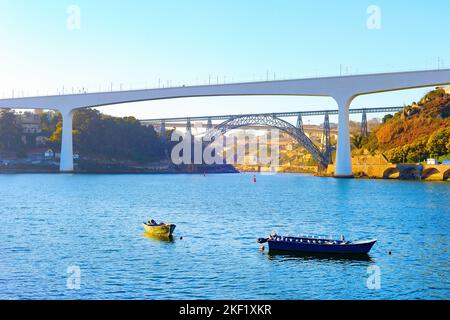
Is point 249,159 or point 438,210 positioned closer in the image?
point 438,210

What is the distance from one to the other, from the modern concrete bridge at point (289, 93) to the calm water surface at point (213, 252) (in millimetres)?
32925

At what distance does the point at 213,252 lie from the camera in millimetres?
25344

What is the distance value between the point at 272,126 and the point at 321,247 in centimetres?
9062

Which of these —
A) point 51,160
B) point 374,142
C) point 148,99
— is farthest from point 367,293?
point 51,160

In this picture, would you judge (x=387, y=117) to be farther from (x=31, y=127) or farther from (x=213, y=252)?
(x=213, y=252)

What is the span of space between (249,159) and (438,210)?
15477 cm

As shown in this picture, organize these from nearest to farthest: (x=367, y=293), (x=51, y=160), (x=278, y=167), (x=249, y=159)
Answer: (x=367, y=293) < (x=51, y=160) < (x=278, y=167) < (x=249, y=159)

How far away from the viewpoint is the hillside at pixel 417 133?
286ft

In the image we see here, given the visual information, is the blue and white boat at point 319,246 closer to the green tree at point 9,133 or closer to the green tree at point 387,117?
the green tree at point 387,117

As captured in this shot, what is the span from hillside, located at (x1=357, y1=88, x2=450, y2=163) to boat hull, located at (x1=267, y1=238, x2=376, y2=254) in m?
64.0

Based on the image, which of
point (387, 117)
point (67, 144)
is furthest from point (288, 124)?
point (67, 144)

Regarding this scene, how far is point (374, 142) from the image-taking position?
340 feet
